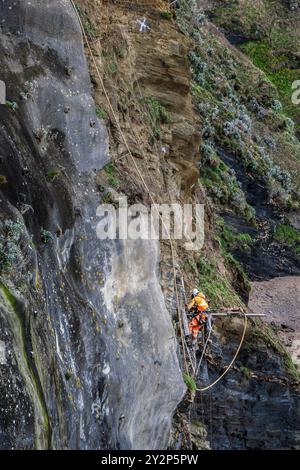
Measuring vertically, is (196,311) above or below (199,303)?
below

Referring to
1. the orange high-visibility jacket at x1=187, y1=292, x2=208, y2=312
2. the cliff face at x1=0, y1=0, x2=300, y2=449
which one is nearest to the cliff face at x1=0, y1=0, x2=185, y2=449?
the cliff face at x1=0, y1=0, x2=300, y2=449

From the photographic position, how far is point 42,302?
39.5ft

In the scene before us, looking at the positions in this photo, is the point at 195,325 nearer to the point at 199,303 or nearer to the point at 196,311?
the point at 196,311

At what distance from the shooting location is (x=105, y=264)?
1451cm

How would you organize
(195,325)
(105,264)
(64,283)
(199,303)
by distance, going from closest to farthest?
(64,283), (105,264), (199,303), (195,325)

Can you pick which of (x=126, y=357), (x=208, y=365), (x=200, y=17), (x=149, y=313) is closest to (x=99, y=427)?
(x=126, y=357)

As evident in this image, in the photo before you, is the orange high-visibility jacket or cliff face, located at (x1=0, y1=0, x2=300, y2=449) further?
the orange high-visibility jacket

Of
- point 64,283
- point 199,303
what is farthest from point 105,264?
point 199,303

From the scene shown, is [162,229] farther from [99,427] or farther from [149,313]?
[99,427]

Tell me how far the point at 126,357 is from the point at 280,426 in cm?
868

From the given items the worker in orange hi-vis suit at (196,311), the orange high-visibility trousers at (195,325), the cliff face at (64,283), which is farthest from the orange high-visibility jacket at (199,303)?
the cliff face at (64,283)

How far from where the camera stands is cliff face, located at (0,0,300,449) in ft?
38.2

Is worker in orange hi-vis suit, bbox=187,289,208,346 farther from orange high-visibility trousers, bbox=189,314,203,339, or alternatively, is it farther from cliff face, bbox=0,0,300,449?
cliff face, bbox=0,0,300,449

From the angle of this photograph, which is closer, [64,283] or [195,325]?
[64,283]
